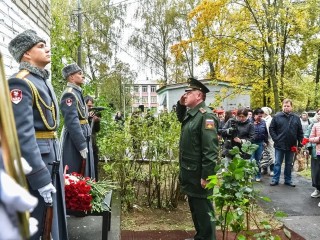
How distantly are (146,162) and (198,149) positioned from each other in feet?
5.72

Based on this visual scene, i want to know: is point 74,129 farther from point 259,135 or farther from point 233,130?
point 259,135

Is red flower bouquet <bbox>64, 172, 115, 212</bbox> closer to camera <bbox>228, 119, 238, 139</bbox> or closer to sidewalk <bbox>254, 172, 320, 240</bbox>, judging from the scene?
sidewalk <bbox>254, 172, 320, 240</bbox>

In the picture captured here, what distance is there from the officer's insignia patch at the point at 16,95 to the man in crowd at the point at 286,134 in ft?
18.4

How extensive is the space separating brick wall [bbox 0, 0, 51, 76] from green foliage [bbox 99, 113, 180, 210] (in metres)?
1.87

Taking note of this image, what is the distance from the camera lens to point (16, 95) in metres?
2.27

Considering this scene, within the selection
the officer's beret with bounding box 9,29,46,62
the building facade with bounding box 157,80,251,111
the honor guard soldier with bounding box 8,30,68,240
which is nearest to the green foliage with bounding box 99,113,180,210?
the honor guard soldier with bounding box 8,30,68,240

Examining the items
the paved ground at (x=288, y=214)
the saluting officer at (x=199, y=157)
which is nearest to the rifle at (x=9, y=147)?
the saluting officer at (x=199, y=157)

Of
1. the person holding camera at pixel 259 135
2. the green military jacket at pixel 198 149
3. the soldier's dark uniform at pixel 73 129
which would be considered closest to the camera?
the green military jacket at pixel 198 149

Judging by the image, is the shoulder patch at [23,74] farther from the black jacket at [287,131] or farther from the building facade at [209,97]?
the building facade at [209,97]

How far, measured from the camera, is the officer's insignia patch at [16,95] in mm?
2241

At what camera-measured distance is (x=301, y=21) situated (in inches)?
525

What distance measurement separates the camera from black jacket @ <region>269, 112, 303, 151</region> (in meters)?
6.78

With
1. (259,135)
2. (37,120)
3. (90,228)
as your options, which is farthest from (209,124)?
(259,135)

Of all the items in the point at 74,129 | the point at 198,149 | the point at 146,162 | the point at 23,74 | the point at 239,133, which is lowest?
the point at 146,162
